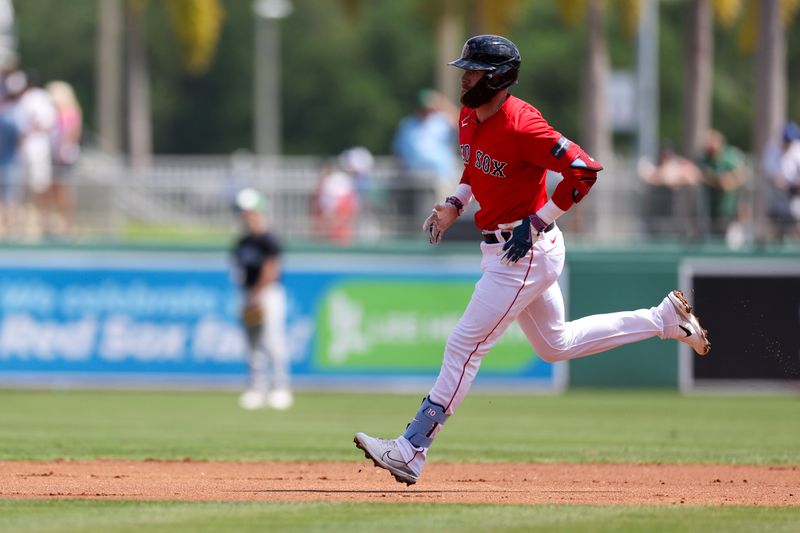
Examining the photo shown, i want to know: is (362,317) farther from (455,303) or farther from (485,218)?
(485,218)

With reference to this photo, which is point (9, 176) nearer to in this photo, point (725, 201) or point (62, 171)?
point (62, 171)

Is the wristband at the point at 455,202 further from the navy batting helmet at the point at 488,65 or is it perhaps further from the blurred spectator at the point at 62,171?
the blurred spectator at the point at 62,171

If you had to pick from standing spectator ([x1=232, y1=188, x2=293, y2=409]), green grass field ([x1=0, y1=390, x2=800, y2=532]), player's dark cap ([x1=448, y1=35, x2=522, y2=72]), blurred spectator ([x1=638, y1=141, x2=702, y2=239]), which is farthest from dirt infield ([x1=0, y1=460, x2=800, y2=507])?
blurred spectator ([x1=638, y1=141, x2=702, y2=239])

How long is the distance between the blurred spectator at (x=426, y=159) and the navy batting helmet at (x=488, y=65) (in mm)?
10951

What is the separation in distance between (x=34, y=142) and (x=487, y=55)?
40.0 ft

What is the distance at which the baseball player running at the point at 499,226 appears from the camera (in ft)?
28.6

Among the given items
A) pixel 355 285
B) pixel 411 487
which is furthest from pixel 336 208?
pixel 411 487

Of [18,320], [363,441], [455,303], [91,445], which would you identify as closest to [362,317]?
[455,303]

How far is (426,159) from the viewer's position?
20922 millimetres

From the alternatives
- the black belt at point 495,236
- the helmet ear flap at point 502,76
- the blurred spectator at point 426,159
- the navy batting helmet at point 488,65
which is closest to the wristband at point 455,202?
the black belt at point 495,236

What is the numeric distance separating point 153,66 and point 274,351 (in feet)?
182

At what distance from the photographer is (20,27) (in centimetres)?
7006

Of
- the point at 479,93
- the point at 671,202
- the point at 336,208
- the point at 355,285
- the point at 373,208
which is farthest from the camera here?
the point at 336,208

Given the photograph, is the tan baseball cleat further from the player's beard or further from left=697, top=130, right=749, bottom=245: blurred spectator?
left=697, top=130, right=749, bottom=245: blurred spectator
